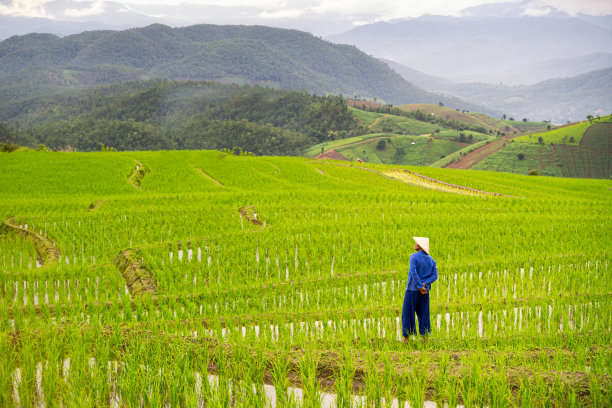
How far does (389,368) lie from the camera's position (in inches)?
145

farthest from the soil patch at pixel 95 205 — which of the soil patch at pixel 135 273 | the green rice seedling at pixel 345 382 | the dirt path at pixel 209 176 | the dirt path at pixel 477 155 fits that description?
the dirt path at pixel 477 155

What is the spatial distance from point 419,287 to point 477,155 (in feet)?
359

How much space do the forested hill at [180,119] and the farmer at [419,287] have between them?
109378mm

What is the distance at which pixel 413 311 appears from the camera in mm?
5465

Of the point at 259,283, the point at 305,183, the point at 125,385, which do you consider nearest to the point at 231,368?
the point at 125,385

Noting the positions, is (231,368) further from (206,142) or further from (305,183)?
(206,142)

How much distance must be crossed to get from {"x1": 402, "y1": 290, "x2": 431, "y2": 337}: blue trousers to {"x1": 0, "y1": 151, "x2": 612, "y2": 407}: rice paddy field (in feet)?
0.67

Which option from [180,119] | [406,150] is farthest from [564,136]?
[180,119]

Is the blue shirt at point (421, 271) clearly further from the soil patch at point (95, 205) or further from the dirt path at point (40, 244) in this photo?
the soil patch at point (95, 205)

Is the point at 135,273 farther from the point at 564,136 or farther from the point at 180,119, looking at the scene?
the point at 180,119

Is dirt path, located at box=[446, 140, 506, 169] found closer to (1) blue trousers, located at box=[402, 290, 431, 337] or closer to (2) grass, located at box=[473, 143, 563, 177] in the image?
(2) grass, located at box=[473, 143, 563, 177]

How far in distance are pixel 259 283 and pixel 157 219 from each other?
22.6 ft

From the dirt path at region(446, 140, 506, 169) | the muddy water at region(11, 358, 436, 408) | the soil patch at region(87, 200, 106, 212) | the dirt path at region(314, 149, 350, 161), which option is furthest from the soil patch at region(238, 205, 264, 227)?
the dirt path at region(314, 149, 350, 161)

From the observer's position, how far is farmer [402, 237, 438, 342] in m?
5.28
